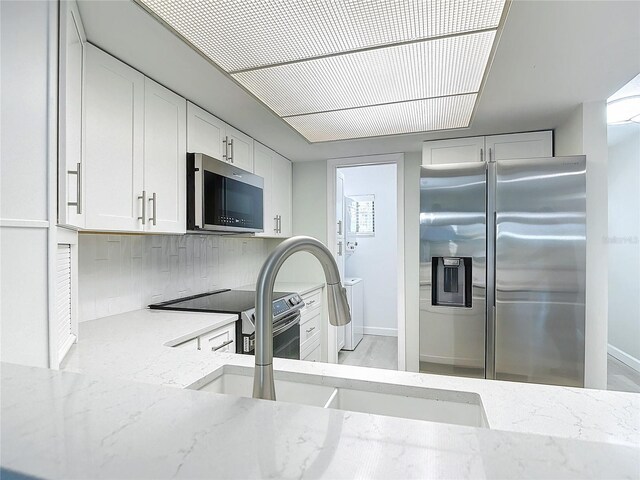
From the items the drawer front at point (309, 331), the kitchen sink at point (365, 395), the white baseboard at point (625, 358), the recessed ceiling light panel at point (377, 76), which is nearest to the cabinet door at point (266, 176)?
the drawer front at point (309, 331)

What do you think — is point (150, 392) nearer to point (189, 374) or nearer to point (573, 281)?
point (189, 374)

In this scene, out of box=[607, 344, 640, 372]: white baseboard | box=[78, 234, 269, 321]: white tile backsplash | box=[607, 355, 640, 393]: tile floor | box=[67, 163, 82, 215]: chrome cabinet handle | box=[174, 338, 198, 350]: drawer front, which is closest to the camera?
box=[67, 163, 82, 215]: chrome cabinet handle

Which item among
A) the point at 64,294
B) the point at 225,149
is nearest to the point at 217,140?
the point at 225,149

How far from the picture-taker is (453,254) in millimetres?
2443

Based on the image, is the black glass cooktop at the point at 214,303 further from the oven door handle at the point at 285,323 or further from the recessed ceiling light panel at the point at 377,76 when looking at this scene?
the recessed ceiling light panel at the point at 377,76

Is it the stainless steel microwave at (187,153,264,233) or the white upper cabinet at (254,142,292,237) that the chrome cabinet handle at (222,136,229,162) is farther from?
the white upper cabinet at (254,142,292,237)

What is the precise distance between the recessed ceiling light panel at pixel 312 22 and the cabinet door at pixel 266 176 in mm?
1615

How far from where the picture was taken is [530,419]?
86 cm

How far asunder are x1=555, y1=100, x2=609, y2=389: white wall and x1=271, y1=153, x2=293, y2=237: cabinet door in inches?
92.0

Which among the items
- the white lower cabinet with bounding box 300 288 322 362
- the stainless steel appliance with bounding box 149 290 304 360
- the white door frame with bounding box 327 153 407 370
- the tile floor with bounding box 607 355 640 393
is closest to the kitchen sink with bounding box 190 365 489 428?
the stainless steel appliance with bounding box 149 290 304 360

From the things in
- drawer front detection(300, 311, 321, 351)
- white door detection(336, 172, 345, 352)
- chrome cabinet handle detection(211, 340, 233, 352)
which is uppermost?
white door detection(336, 172, 345, 352)

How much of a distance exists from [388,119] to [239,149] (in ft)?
3.78

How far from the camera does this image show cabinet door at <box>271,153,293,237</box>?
3.43 meters

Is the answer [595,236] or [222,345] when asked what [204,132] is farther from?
[595,236]
